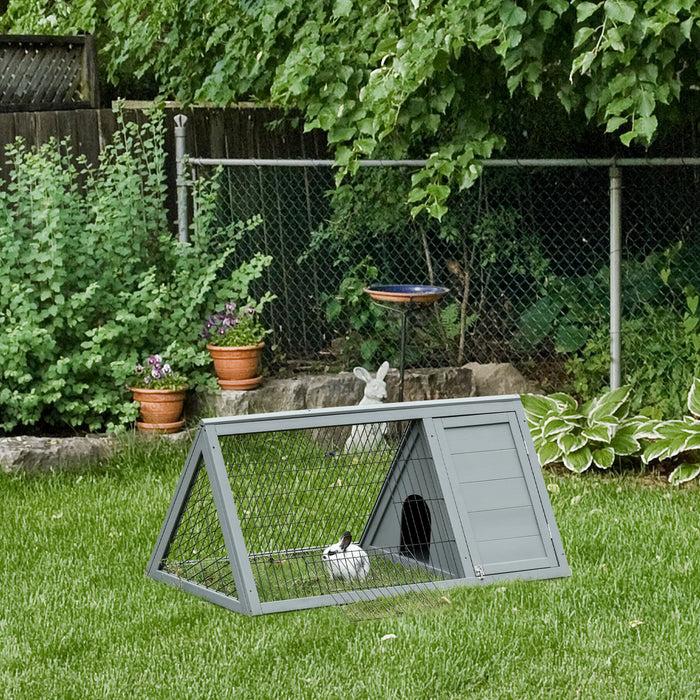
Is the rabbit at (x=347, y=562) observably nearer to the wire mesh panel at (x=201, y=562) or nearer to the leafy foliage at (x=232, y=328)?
the wire mesh panel at (x=201, y=562)

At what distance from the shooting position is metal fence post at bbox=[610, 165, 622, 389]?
6.34m

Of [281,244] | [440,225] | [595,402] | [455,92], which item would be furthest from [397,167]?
[595,402]

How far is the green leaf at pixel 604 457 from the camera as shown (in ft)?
19.7

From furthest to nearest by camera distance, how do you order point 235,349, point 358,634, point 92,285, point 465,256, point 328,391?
point 465,256, point 328,391, point 235,349, point 92,285, point 358,634

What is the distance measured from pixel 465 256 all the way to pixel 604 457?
6.89 feet

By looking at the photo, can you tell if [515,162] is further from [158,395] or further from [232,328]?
[158,395]

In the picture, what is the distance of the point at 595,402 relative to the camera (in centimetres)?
627

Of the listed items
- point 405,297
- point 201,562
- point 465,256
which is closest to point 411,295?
point 405,297

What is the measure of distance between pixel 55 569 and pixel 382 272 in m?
3.79

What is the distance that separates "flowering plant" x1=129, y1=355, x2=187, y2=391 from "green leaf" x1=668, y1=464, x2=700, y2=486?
2725 mm

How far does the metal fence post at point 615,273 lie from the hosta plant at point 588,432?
0.26m

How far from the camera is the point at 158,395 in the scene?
6664 mm

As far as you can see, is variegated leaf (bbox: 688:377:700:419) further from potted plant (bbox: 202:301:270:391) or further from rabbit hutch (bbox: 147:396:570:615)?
potted plant (bbox: 202:301:270:391)

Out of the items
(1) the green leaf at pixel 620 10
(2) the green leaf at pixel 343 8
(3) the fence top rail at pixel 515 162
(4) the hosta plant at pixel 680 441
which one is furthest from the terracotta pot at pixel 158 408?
(1) the green leaf at pixel 620 10
